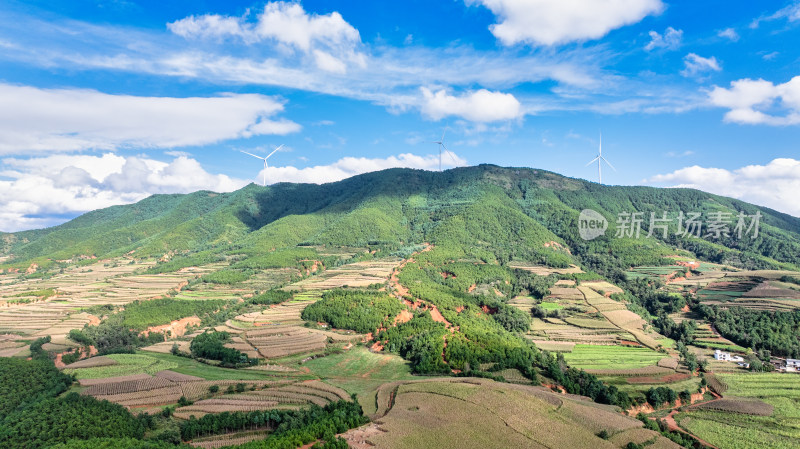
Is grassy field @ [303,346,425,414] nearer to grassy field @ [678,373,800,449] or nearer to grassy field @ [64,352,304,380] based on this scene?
grassy field @ [64,352,304,380]

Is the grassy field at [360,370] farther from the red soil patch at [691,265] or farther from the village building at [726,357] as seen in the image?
the red soil patch at [691,265]

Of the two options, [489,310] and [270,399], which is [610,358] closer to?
[489,310]

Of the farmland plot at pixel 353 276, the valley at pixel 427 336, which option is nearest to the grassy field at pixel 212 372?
the valley at pixel 427 336

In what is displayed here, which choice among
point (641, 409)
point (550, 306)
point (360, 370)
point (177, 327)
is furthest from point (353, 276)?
point (641, 409)

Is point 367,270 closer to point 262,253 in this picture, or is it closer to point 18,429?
point 262,253

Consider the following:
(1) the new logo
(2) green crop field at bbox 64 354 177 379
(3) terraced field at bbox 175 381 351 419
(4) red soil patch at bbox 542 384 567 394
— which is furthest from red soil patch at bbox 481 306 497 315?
(1) the new logo

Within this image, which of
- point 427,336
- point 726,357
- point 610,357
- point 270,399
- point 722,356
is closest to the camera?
Answer: point 270,399

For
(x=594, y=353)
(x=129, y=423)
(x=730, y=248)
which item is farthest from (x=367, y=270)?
(x=730, y=248)
